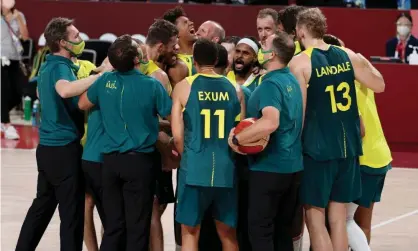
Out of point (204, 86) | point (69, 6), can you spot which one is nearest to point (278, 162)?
point (204, 86)

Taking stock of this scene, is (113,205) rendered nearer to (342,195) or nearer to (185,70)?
(185,70)

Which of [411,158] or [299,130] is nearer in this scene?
[299,130]

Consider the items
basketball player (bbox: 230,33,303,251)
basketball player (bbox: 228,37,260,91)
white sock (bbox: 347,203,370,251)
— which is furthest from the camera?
basketball player (bbox: 228,37,260,91)

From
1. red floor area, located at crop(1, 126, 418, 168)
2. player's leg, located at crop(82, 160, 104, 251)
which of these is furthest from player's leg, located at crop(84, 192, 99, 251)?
red floor area, located at crop(1, 126, 418, 168)

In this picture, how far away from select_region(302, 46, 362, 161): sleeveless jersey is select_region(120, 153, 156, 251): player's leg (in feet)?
4.26

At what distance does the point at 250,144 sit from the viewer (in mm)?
7621

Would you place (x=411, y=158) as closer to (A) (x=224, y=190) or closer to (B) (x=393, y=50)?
(B) (x=393, y=50)

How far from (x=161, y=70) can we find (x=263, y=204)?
1.53 m

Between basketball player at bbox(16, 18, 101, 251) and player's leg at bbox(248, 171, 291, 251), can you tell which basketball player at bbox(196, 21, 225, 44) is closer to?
basketball player at bbox(16, 18, 101, 251)

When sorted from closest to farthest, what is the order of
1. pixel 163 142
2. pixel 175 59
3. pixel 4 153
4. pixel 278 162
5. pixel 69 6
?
pixel 278 162 < pixel 163 142 < pixel 175 59 < pixel 4 153 < pixel 69 6

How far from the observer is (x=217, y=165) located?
780 cm

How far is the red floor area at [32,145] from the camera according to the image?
1495 centimetres

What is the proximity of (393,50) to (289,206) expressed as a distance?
29.5ft

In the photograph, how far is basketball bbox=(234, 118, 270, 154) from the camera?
7.62 meters
